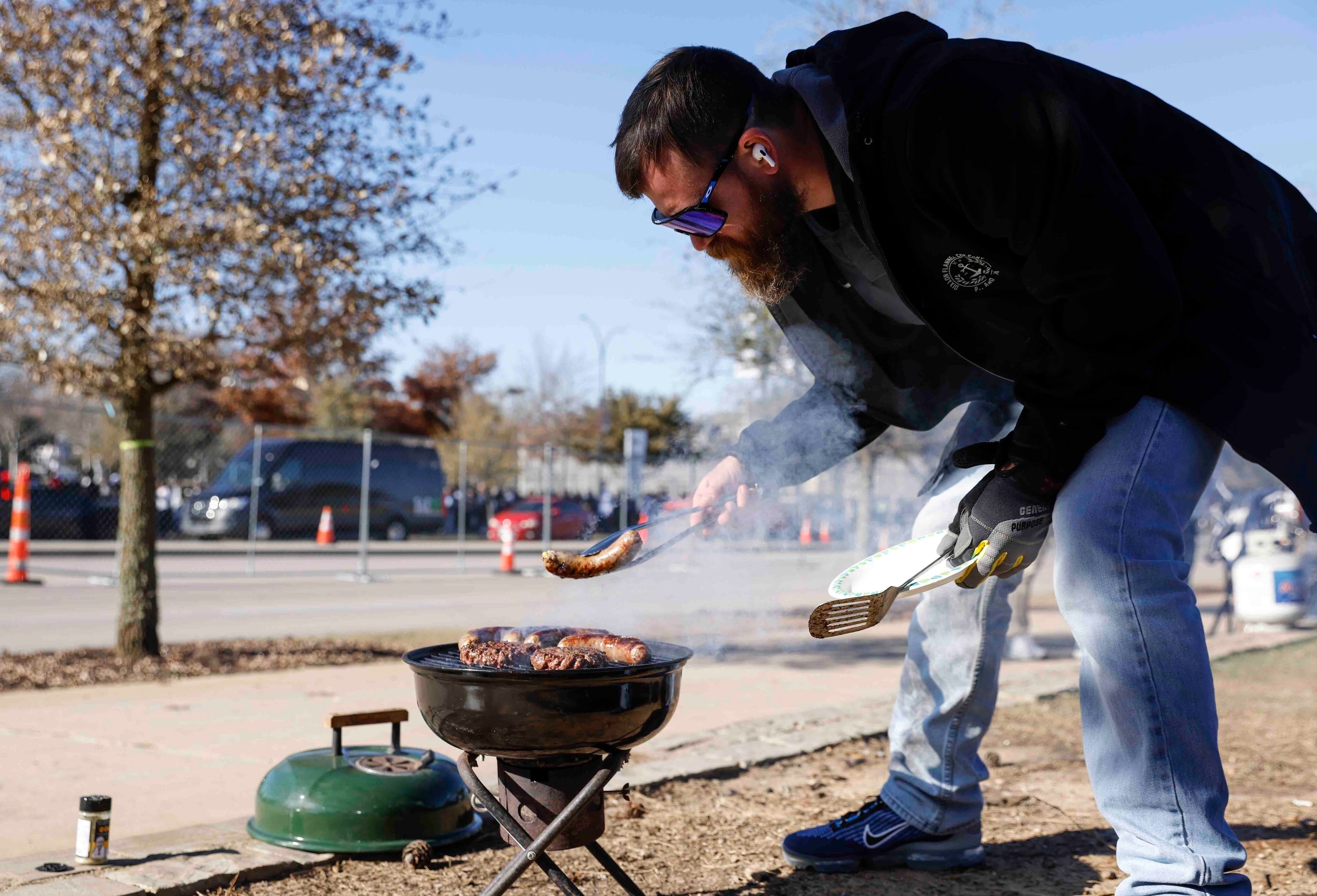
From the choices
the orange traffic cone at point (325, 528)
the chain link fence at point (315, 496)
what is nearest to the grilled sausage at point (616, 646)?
the chain link fence at point (315, 496)

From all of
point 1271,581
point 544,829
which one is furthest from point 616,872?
point 1271,581

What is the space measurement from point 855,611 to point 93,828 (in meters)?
2.06

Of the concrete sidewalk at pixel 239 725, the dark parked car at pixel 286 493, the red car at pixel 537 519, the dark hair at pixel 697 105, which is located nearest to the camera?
the dark hair at pixel 697 105

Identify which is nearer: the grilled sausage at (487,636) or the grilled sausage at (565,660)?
the grilled sausage at (565,660)

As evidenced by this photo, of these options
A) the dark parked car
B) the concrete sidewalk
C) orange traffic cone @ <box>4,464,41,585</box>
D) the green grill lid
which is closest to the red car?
the dark parked car

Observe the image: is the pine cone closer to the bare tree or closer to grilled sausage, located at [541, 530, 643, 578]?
grilled sausage, located at [541, 530, 643, 578]

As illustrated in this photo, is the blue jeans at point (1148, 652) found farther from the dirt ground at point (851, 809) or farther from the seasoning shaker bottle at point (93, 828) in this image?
the seasoning shaker bottle at point (93, 828)

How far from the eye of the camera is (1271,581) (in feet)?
34.9

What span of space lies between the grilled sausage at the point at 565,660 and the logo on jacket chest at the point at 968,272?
42.2 inches

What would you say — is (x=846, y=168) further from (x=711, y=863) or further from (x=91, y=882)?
(x=91, y=882)

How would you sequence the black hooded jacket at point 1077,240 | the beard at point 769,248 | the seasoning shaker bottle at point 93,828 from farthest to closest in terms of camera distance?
the seasoning shaker bottle at point 93,828 < the beard at point 769,248 < the black hooded jacket at point 1077,240

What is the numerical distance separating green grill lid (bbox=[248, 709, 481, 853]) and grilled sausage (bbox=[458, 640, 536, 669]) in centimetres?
78

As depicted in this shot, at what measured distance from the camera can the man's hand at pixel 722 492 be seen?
9.60 feet

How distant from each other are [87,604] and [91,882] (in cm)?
931
